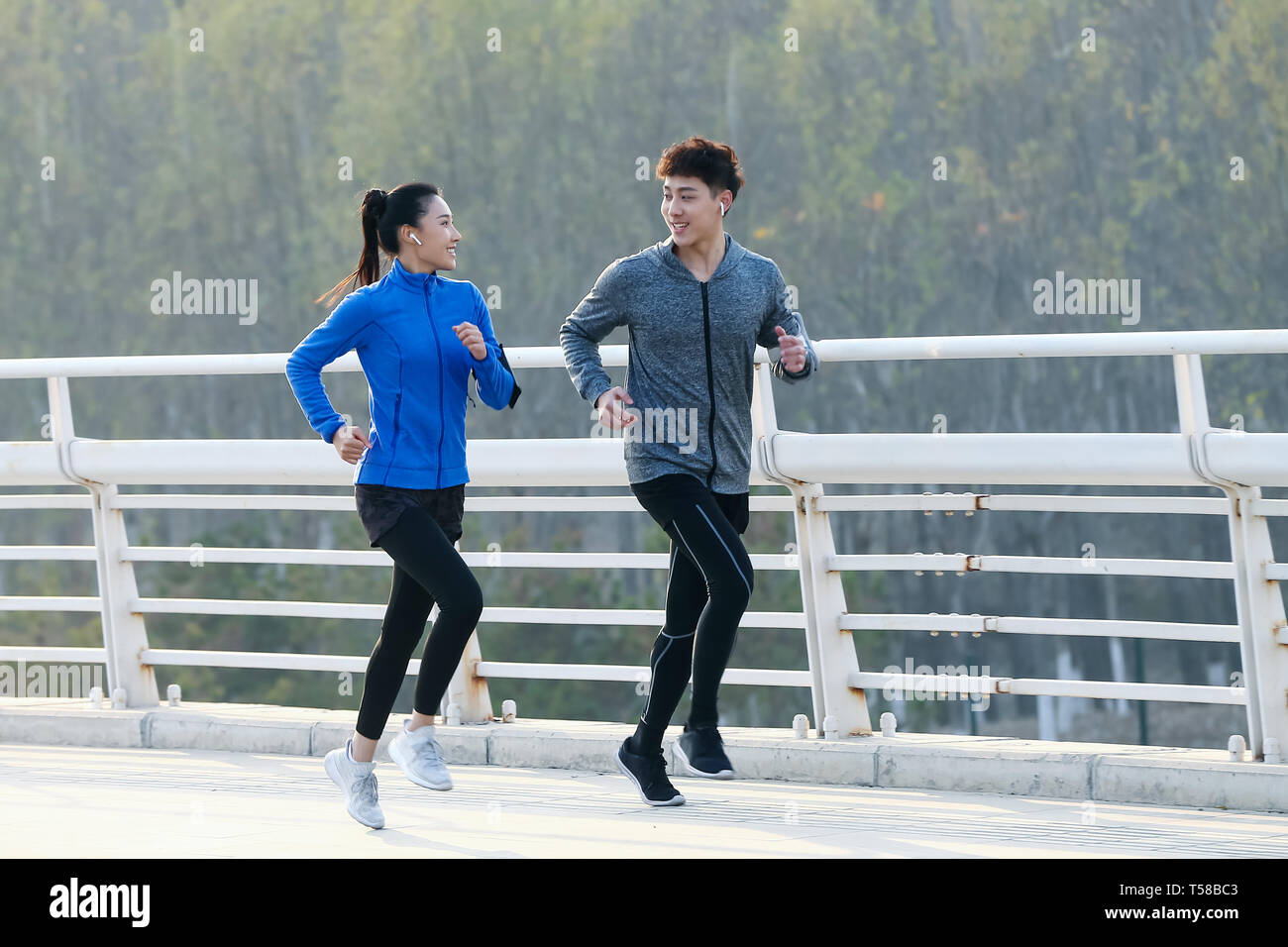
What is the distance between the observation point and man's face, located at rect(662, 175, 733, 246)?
531cm

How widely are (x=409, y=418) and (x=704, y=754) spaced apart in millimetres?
1321

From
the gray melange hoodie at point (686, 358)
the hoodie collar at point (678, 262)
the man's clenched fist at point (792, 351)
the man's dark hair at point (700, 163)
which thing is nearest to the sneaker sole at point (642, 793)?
the gray melange hoodie at point (686, 358)

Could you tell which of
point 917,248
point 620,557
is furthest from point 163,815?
point 917,248

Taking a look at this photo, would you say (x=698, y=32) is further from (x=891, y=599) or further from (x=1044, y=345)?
(x=1044, y=345)

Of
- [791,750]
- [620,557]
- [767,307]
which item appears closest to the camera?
[767,307]

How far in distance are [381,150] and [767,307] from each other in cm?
3883

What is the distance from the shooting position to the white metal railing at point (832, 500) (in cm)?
558

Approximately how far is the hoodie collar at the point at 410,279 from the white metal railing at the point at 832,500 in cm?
72

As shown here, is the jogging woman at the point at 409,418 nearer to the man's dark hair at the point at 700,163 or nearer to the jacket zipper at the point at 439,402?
the jacket zipper at the point at 439,402

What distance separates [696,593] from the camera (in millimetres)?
5531

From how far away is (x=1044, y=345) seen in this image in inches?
223

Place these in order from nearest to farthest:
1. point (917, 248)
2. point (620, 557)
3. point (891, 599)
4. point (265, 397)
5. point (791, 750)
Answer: point (791, 750) < point (620, 557) < point (891, 599) < point (917, 248) < point (265, 397)

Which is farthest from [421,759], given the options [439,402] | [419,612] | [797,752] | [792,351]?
[792,351]
